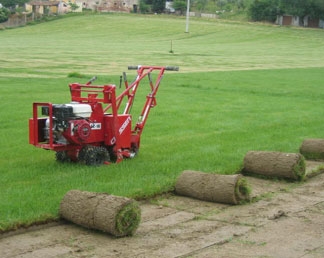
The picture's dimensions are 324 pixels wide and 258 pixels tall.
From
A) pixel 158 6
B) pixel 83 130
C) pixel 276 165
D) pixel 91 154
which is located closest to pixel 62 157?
pixel 91 154

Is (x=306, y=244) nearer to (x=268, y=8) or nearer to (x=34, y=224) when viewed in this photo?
(x=34, y=224)

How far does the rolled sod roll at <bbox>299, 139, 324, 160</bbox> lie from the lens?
1380 centimetres

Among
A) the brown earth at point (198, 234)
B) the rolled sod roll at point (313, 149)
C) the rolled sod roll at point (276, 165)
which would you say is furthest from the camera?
the rolled sod roll at point (313, 149)

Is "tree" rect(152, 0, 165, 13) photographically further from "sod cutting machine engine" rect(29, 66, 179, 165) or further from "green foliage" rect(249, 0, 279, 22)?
"sod cutting machine engine" rect(29, 66, 179, 165)

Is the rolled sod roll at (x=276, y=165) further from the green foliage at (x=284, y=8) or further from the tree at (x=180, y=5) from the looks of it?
the tree at (x=180, y=5)

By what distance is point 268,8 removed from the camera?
413ft

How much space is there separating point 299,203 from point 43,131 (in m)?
4.39

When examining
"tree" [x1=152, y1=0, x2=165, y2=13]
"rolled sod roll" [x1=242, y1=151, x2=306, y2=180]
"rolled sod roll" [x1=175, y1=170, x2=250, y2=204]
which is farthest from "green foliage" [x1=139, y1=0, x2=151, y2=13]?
"rolled sod roll" [x1=175, y1=170, x2=250, y2=204]

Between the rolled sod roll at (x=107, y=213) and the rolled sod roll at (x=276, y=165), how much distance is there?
4073 mm

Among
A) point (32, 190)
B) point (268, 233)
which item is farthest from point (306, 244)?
point (32, 190)

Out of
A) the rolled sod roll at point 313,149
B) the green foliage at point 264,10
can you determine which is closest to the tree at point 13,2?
the green foliage at point 264,10

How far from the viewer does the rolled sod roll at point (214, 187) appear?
993 centimetres

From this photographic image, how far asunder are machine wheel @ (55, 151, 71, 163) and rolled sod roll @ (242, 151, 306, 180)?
10.2ft

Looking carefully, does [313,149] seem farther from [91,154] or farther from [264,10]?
[264,10]
